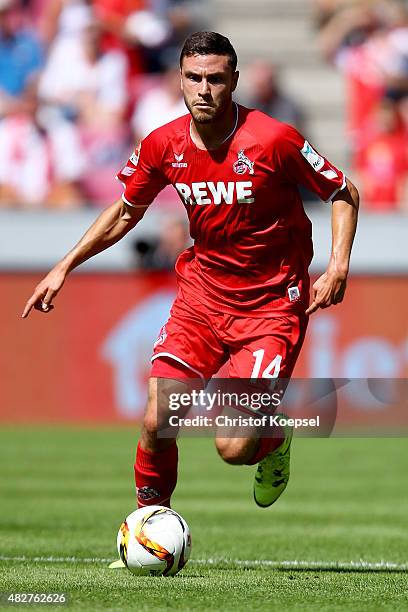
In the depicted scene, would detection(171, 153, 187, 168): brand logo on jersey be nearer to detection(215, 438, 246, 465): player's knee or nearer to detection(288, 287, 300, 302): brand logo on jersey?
detection(288, 287, 300, 302): brand logo on jersey

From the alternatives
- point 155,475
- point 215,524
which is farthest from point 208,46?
point 215,524

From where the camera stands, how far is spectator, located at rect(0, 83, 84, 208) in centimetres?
1747

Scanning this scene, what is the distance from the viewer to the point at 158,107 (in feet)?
59.1

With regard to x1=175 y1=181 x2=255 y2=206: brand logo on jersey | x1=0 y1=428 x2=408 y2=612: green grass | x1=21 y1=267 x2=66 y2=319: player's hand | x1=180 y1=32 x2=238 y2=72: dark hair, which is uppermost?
x1=180 y1=32 x2=238 y2=72: dark hair

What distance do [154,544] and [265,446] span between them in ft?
3.03

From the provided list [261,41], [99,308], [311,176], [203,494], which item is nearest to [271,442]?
[311,176]

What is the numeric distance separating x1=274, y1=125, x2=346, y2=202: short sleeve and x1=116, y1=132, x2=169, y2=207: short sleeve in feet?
2.14

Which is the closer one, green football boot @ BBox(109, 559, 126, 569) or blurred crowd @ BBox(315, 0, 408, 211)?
green football boot @ BBox(109, 559, 126, 569)

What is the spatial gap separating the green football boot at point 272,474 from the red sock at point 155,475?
0.58 m

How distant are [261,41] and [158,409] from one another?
1494cm

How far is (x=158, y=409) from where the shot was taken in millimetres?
6594

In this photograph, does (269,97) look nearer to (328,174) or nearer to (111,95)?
(111,95)

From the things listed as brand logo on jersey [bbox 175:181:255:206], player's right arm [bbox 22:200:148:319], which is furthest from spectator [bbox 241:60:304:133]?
brand logo on jersey [bbox 175:181:255:206]

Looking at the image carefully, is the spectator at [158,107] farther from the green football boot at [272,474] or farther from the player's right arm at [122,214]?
the green football boot at [272,474]
